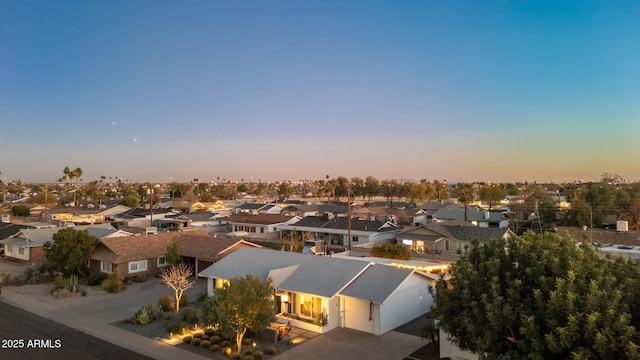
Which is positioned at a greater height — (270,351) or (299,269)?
(299,269)

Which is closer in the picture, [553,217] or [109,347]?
[109,347]

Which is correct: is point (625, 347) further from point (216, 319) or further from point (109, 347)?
point (109, 347)

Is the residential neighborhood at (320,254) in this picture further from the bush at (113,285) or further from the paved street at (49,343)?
the paved street at (49,343)

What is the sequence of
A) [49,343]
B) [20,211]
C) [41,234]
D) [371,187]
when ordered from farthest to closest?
[371,187]
[20,211]
[41,234]
[49,343]

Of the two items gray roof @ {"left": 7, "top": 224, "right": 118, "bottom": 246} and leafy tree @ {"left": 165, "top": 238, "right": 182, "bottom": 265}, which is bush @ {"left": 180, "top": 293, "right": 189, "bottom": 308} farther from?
gray roof @ {"left": 7, "top": 224, "right": 118, "bottom": 246}

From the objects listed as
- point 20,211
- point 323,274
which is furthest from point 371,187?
point 323,274

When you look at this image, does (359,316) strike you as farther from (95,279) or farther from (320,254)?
(95,279)

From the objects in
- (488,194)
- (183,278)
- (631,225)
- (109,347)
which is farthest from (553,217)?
(109,347)
